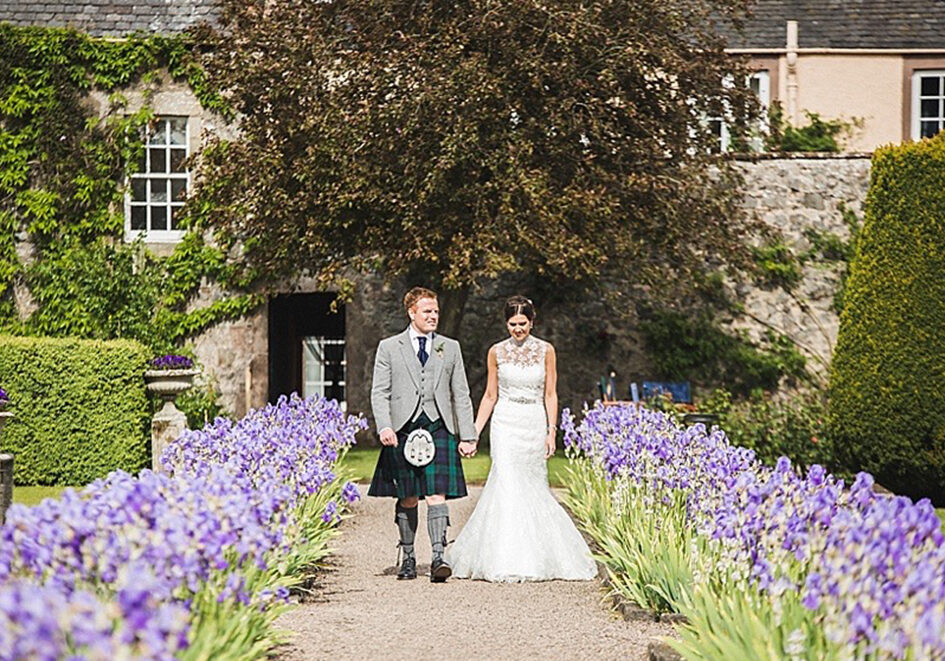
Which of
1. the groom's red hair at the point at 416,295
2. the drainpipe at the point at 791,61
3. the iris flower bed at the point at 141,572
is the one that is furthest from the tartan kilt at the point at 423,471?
the drainpipe at the point at 791,61

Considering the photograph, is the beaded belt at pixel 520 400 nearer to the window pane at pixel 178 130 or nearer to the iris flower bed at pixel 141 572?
the iris flower bed at pixel 141 572

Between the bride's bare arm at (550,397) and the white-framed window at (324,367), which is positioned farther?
the white-framed window at (324,367)

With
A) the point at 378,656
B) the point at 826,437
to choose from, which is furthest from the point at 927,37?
the point at 378,656

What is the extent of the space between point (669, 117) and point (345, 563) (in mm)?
9150

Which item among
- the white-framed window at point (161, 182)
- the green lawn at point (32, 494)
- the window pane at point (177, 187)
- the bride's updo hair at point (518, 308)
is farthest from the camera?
the window pane at point (177, 187)

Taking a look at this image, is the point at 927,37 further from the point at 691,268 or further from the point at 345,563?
the point at 345,563

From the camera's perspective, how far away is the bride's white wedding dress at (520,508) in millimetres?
9430

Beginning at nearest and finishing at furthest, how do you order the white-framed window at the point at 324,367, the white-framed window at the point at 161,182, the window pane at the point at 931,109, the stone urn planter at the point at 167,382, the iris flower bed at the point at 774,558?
the iris flower bed at the point at 774,558 < the stone urn planter at the point at 167,382 < the white-framed window at the point at 161,182 < the window pane at the point at 931,109 < the white-framed window at the point at 324,367

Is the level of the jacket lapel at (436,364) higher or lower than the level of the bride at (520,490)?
higher

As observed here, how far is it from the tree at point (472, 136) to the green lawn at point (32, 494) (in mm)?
4073

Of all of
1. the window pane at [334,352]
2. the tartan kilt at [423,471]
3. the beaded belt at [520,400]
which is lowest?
the tartan kilt at [423,471]

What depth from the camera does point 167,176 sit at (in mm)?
19500

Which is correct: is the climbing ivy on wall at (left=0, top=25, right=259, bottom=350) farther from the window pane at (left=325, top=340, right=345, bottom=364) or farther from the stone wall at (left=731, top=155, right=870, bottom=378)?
the stone wall at (left=731, top=155, right=870, bottom=378)

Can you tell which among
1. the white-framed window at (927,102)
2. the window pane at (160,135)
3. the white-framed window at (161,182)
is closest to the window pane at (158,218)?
the white-framed window at (161,182)
